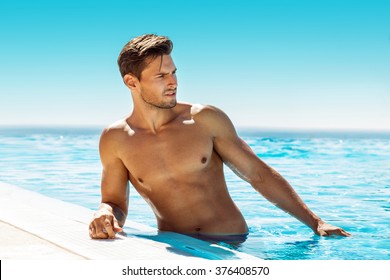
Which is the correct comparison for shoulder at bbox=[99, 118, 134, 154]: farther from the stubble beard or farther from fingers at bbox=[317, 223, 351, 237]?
fingers at bbox=[317, 223, 351, 237]

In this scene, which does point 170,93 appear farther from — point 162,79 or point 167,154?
point 167,154

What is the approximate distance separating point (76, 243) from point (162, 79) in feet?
2.67

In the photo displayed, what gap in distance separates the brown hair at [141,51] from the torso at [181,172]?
31 cm

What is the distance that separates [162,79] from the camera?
8.63 feet

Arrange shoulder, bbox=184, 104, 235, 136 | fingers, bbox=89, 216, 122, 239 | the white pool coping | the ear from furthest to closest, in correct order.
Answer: shoulder, bbox=184, 104, 235, 136
the ear
fingers, bbox=89, 216, 122, 239
the white pool coping

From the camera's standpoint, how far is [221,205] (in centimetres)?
293

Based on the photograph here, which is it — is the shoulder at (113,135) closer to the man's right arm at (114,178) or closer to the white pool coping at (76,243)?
the man's right arm at (114,178)

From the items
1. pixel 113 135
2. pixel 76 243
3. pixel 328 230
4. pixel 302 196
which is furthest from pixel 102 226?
pixel 302 196

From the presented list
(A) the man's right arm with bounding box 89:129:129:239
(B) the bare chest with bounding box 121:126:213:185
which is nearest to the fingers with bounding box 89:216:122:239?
(A) the man's right arm with bounding box 89:129:129:239

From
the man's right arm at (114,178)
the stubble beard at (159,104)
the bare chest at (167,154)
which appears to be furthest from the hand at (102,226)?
the stubble beard at (159,104)

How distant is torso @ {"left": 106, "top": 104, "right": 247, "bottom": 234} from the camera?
282 cm

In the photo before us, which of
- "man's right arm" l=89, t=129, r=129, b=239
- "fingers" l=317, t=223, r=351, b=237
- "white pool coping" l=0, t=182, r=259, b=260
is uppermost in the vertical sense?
"man's right arm" l=89, t=129, r=129, b=239

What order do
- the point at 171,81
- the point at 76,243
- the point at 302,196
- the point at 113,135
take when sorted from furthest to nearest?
the point at 302,196 < the point at 113,135 < the point at 171,81 < the point at 76,243

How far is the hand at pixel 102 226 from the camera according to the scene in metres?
2.38
